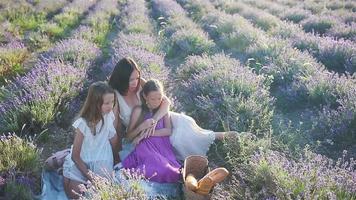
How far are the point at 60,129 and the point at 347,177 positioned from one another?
375 cm

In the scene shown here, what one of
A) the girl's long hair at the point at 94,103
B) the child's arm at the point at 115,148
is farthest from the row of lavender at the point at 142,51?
the girl's long hair at the point at 94,103

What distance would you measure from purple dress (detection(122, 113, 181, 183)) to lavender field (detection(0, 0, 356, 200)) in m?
0.52

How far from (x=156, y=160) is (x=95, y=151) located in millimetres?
688

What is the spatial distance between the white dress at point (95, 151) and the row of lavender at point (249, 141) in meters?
1.29

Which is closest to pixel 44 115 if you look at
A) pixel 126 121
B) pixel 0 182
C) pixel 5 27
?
pixel 126 121

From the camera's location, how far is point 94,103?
14.3ft

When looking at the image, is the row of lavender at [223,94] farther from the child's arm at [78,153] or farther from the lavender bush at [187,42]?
the child's arm at [78,153]

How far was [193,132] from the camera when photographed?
4930mm

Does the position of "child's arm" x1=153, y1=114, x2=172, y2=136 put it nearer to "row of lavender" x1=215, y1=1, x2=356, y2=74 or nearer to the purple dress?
the purple dress

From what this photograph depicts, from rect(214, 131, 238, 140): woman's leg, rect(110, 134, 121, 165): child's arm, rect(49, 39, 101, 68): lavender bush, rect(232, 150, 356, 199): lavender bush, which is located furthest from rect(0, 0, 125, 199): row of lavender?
rect(232, 150, 356, 199): lavender bush

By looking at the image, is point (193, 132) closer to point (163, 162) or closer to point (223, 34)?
point (163, 162)

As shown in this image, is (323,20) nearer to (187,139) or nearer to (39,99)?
(187,139)

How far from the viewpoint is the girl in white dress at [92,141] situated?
432 cm

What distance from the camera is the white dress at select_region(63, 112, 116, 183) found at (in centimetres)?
440
